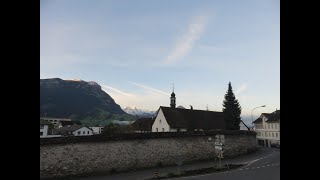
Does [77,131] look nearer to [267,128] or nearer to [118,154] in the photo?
Answer: [267,128]

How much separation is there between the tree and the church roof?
6.29 feet

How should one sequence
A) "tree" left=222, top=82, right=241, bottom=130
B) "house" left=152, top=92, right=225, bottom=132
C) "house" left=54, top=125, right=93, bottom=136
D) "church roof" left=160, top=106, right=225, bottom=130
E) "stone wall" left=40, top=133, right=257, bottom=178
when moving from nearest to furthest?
"stone wall" left=40, top=133, right=257, bottom=178 < "house" left=152, top=92, right=225, bottom=132 < "church roof" left=160, top=106, right=225, bottom=130 < "tree" left=222, top=82, right=241, bottom=130 < "house" left=54, top=125, right=93, bottom=136

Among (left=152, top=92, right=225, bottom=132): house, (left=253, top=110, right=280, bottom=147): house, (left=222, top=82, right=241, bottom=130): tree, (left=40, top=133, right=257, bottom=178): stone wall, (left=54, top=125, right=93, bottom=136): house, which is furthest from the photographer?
(left=54, top=125, right=93, bottom=136): house

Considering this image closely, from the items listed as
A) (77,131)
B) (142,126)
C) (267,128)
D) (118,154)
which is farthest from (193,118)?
(77,131)

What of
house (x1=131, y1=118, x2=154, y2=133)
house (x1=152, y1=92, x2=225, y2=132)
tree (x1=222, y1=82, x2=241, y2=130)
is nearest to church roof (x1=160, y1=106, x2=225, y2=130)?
house (x1=152, y1=92, x2=225, y2=132)

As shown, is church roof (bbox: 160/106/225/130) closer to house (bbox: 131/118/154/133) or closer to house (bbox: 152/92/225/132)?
house (bbox: 152/92/225/132)

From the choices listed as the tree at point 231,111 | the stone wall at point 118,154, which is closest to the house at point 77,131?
the tree at point 231,111

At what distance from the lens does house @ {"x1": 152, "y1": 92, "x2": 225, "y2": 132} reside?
5622 centimetres

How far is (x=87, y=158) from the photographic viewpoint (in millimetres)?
28219

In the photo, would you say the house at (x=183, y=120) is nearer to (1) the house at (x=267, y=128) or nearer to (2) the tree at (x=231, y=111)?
(2) the tree at (x=231, y=111)

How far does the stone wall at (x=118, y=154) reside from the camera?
1043 inches
